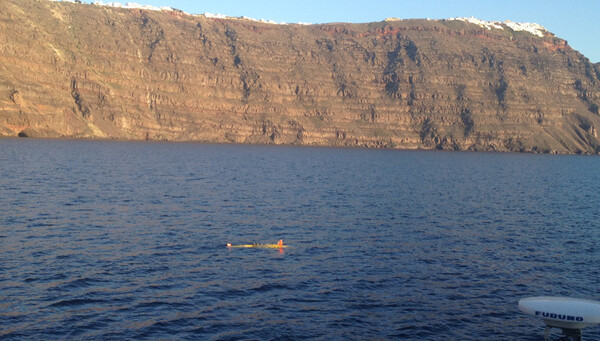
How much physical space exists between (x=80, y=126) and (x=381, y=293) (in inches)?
7327

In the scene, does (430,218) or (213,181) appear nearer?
(430,218)

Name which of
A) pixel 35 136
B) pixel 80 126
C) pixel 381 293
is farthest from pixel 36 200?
pixel 80 126

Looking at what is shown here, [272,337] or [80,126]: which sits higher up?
[80,126]

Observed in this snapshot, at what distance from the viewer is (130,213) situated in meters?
45.2

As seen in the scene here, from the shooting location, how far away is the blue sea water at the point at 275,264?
73.8 ft

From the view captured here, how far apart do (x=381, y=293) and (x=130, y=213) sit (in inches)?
1026

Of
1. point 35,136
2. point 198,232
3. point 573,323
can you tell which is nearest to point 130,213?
point 198,232

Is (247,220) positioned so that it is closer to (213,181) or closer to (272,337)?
(272,337)

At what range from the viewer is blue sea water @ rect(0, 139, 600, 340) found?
22500 millimetres

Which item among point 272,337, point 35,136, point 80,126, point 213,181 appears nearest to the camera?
point 272,337

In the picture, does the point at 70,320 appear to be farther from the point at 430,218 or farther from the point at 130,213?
the point at 430,218

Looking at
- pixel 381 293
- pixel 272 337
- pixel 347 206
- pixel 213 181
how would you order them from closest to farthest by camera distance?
pixel 272 337 → pixel 381 293 → pixel 347 206 → pixel 213 181

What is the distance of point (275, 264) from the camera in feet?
104

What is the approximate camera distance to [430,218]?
50844 millimetres
